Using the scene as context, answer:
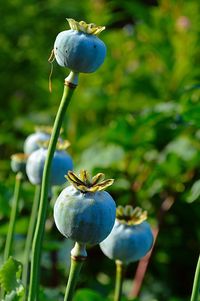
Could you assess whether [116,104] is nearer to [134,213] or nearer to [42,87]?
[42,87]

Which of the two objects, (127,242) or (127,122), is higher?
(127,122)

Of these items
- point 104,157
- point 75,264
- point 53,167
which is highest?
point 104,157

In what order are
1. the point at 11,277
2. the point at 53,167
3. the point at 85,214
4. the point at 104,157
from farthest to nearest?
1. the point at 104,157
2. the point at 53,167
3. the point at 11,277
4. the point at 85,214

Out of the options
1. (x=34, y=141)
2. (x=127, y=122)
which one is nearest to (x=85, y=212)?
(x=34, y=141)

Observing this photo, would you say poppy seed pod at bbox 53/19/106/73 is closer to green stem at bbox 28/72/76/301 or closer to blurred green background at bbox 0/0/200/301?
green stem at bbox 28/72/76/301

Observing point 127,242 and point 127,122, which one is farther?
point 127,122

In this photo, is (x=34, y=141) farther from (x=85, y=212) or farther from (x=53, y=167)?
(x=85, y=212)

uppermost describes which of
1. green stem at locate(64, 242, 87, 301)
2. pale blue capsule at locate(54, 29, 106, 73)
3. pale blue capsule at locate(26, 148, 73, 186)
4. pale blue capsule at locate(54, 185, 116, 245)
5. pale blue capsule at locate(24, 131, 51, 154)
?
pale blue capsule at locate(24, 131, 51, 154)

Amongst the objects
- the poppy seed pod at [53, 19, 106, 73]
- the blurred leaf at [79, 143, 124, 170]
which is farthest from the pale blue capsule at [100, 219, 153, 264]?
the blurred leaf at [79, 143, 124, 170]
